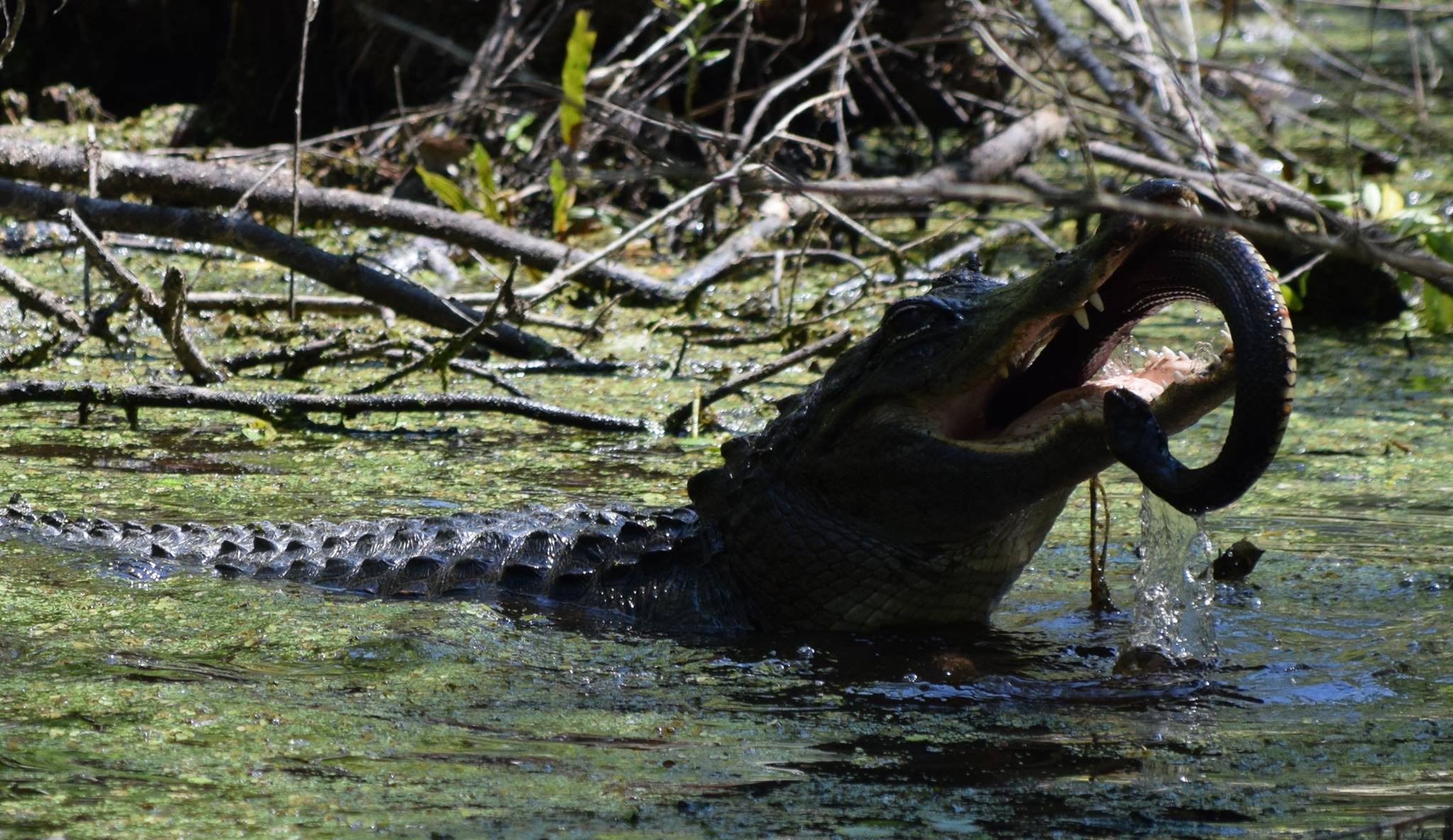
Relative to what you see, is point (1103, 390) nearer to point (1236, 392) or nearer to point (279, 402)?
point (1236, 392)

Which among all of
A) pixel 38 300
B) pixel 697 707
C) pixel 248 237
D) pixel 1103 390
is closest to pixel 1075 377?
pixel 1103 390

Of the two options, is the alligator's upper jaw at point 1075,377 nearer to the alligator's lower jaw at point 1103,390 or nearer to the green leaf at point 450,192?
the alligator's lower jaw at point 1103,390

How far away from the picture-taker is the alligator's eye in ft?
10.6

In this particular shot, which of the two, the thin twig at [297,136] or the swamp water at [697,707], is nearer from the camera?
the swamp water at [697,707]

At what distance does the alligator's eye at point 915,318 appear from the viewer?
3232 millimetres

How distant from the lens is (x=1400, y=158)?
926cm

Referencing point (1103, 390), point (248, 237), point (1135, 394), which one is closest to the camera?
point (1135, 394)

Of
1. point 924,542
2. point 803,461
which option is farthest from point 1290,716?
point 803,461

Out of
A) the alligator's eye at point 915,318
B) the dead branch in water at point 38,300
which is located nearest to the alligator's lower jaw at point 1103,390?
the alligator's eye at point 915,318

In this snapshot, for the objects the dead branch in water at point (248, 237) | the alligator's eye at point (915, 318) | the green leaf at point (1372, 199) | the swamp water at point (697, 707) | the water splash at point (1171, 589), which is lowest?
the swamp water at point (697, 707)

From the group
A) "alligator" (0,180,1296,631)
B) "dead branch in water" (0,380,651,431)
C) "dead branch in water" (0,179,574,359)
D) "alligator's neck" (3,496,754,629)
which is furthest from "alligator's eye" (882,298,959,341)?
"dead branch in water" (0,179,574,359)

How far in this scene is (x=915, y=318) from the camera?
3.27 m

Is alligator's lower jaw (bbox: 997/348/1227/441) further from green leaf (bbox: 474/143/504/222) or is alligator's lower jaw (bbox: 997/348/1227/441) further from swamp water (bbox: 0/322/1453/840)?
green leaf (bbox: 474/143/504/222)

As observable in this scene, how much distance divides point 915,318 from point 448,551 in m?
1.19
